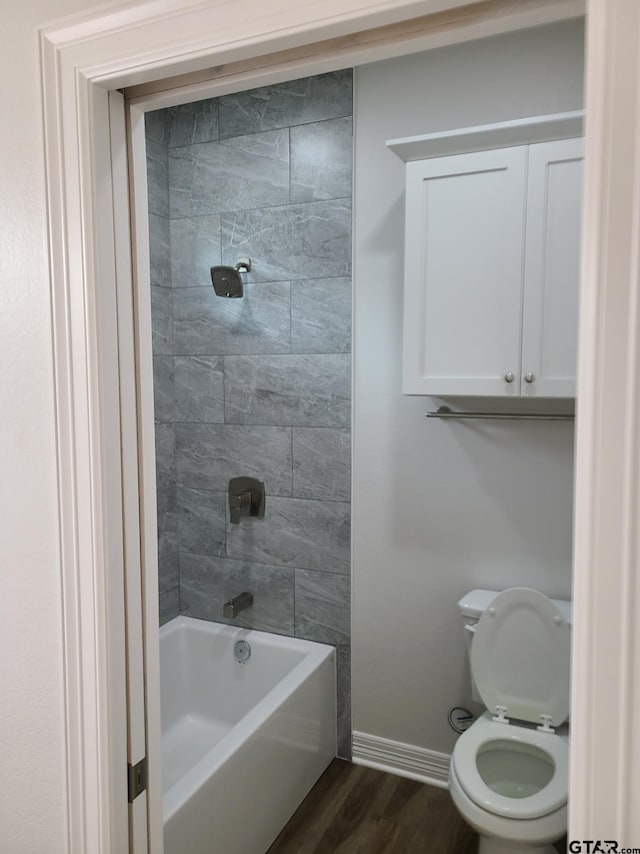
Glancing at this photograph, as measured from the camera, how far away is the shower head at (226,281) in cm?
259

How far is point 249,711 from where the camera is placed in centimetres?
263

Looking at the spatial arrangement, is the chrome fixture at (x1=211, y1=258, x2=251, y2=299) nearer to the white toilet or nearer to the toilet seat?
the white toilet

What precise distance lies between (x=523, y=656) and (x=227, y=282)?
5.90 feet

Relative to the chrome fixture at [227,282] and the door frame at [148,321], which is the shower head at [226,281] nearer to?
the chrome fixture at [227,282]

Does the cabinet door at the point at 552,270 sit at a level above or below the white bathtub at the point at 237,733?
above

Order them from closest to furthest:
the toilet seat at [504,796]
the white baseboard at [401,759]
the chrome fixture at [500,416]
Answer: the toilet seat at [504,796] → the chrome fixture at [500,416] → the white baseboard at [401,759]

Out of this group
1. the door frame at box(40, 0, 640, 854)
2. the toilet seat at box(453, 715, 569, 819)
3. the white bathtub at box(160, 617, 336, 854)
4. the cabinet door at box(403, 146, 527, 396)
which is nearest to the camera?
the door frame at box(40, 0, 640, 854)

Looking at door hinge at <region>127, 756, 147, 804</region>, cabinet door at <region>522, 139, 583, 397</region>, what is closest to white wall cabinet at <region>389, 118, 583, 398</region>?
cabinet door at <region>522, 139, 583, 397</region>

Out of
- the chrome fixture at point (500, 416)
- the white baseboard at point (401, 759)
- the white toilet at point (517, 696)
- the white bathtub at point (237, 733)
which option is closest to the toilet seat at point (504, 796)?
the white toilet at point (517, 696)

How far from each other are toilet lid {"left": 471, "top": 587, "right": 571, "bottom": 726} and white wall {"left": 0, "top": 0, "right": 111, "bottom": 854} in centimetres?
150

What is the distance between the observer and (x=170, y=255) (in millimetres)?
2893

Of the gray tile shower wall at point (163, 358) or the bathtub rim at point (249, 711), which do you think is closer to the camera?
the bathtub rim at point (249, 711)

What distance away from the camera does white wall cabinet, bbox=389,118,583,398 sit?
1963 mm

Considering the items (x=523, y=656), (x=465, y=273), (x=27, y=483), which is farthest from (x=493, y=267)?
(x=27, y=483)
